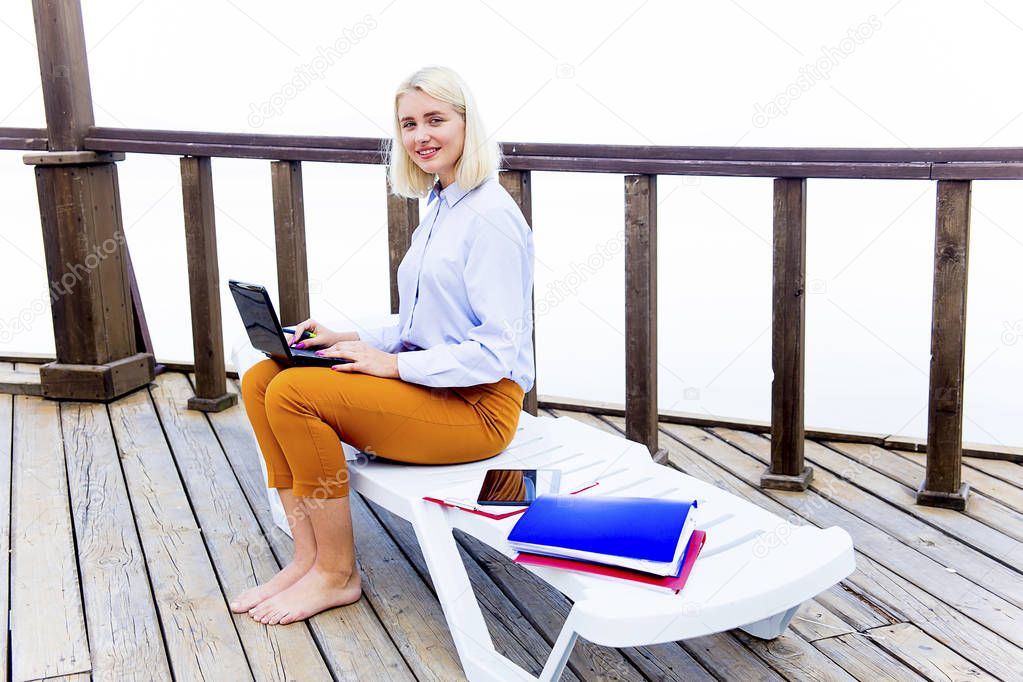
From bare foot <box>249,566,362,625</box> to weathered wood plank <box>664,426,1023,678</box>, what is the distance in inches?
40.4

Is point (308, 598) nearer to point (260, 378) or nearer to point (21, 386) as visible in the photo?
point (260, 378)

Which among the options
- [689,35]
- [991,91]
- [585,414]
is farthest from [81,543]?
[991,91]

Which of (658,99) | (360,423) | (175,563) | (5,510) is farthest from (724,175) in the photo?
(658,99)

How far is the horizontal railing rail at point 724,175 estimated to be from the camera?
2.45 m

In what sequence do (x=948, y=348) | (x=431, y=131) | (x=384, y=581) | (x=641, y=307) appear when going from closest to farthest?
(x=431, y=131) < (x=384, y=581) < (x=948, y=348) < (x=641, y=307)

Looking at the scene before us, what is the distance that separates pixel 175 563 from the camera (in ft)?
7.68

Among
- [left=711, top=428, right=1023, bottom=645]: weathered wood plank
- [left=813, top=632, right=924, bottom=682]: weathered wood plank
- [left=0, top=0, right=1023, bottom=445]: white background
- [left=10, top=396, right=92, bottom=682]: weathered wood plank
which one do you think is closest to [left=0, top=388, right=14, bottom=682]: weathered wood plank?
[left=10, top=396, right=92, bottom=682]: weathered wood plank

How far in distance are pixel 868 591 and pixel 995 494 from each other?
0.71 metres

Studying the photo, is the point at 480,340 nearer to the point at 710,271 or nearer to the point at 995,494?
the point at 995,494

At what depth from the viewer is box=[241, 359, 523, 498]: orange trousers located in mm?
2002

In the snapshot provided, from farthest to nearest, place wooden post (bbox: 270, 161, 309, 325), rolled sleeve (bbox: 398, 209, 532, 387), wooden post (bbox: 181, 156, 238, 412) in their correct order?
1. wooden post (bbox: 181, 156, 238, 412)
2. wooden post (bbox: 270, 161, 309, 325)
3. rolled sleeve (bbox: 398, 209, 532, 387)

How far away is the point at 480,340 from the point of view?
6.63 feet

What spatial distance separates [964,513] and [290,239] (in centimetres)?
198

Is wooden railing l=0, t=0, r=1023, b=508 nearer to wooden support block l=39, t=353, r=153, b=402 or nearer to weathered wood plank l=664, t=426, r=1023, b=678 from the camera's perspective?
wooden support block l=39, t=353, r=153, b=402
